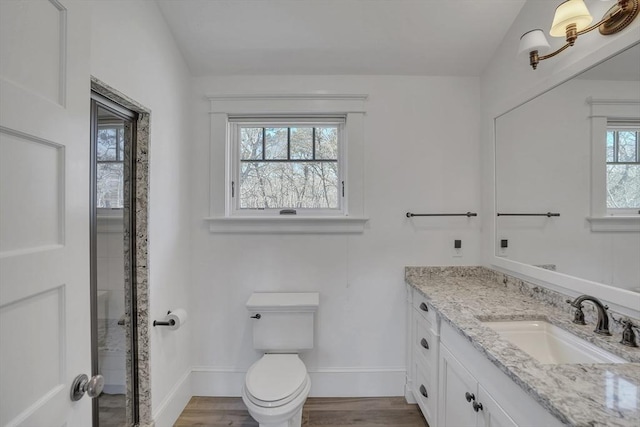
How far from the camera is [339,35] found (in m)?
1.83

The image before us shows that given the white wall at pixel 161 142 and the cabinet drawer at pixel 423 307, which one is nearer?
the white wall at pixel 161 142

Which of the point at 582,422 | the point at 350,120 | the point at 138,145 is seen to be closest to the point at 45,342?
the point at 138,145

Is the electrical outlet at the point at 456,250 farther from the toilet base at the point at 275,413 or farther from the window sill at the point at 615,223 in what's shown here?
the toilet base at the point at 275,413

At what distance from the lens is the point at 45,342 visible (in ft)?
2.22

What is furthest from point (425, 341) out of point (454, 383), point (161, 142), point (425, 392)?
point (161, 142)

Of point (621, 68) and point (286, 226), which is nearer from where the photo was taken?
point (621, 68)

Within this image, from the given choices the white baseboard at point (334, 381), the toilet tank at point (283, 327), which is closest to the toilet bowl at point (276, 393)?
the toilet tank at point (283, 327)

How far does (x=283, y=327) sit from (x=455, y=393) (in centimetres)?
103

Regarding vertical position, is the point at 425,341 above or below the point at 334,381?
above

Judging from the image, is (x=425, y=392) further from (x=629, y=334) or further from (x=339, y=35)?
(x=339, y=35)

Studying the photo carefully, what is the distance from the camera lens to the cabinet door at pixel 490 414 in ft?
3.12

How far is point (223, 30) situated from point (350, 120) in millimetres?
987

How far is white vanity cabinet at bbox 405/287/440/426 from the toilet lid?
2.31 ft

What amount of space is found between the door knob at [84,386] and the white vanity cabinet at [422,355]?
142cm
